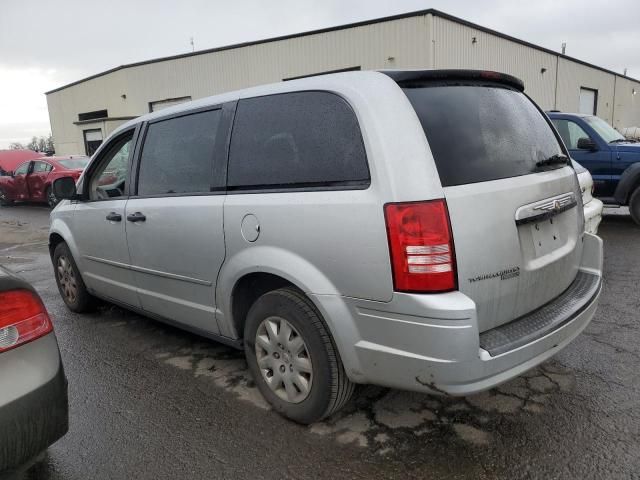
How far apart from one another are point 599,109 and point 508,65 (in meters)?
13.9

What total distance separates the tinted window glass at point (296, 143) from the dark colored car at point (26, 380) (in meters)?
1.26

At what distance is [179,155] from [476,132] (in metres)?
1.95

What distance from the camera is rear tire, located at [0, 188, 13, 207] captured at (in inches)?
645

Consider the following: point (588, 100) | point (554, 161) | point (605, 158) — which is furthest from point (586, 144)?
point (588, 100)

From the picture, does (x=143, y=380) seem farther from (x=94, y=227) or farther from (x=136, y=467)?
(x=94, y=227)

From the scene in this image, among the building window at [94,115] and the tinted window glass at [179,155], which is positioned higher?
the building window at [94,115]

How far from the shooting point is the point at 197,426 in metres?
2.71

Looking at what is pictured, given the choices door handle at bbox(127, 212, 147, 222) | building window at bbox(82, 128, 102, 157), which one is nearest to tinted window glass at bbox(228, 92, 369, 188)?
door handle at bbox(127, 212, 147, 222)

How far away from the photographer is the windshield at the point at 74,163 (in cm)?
1362

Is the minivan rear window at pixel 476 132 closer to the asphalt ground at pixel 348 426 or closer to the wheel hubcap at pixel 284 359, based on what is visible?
the wheel hubcap at pixel 284 359

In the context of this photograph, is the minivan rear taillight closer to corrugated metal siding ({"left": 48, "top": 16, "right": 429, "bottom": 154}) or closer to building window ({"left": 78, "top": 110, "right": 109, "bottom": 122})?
corrugated metal siding ({"left": 48, "top": 16, "right": 429, "bottom": 154})

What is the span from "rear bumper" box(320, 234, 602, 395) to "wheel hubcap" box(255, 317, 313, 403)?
1.02ft

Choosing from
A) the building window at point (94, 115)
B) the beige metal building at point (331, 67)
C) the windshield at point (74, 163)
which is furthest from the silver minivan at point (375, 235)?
the building window at point (94, 115)

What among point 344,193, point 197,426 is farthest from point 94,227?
point 344,193
